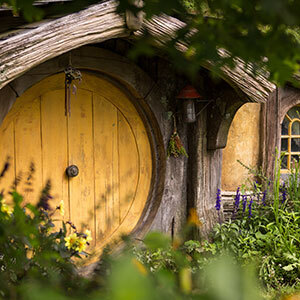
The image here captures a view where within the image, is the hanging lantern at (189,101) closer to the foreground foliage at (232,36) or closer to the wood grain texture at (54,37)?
the wood grain texture at (54,37)

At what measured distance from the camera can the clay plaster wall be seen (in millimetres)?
3973

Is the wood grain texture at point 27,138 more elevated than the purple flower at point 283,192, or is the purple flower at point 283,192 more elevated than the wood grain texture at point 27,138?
the wood grain texture at point 27,138

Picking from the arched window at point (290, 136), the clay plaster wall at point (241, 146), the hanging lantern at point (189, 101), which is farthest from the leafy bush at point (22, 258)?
the arched window at point (290, 136)

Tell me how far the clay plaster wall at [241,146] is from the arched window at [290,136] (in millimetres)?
465

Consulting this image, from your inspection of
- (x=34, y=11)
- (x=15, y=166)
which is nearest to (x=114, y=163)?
(x=15, y=166)


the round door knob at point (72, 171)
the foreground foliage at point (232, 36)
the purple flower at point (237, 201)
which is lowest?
the purple flower at point (237, 201)

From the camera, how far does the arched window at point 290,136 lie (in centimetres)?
432

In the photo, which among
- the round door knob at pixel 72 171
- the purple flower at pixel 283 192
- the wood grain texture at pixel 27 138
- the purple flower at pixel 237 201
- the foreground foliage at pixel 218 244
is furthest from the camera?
the purple flower at pixel 283 192

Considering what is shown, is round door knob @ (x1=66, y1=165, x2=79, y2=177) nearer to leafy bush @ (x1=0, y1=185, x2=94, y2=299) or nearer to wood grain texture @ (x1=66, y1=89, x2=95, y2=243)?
wood grain texture @ (x1=66, y1=89, x2=95, y2=243)

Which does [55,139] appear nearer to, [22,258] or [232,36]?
[22,258]

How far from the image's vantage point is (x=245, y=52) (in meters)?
0.60

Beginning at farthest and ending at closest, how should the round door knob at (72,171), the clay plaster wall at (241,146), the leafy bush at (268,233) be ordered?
the clay plaster wall at (241,146) → the leafy bush at (268,233) → the round door knob at (72,171)

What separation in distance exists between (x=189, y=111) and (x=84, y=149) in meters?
0.90

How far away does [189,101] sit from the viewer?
329 centimetres
